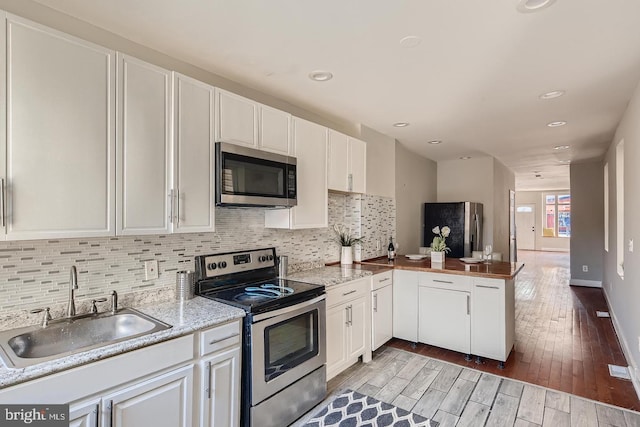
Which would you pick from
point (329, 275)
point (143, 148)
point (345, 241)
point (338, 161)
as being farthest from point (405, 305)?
point (143, 148)

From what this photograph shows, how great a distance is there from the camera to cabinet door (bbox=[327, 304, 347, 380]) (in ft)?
8.83

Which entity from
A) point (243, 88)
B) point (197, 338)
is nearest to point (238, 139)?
point (243, 88)

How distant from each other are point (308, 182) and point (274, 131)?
1.81 ft

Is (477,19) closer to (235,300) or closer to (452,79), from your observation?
(452,79)

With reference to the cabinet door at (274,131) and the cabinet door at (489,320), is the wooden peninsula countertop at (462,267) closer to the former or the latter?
the cabinet door at (489,320)

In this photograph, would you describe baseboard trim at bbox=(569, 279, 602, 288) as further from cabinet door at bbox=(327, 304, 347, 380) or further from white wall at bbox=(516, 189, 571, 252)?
white wall at bbox=(516, 189, 571, 252)

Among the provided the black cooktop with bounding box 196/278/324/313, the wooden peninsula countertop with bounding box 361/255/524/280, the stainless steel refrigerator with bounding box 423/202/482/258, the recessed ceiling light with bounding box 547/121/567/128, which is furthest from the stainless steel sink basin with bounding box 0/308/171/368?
the stainless steel refrigerator with bounding box 423/202/482/258

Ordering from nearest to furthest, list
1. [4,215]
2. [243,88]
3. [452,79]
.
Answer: [4,215], [452,79], [243,88]

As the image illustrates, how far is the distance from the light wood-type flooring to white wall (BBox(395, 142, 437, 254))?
2046 mm

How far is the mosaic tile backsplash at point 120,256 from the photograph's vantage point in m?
1.63

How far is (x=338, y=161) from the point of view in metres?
3.25

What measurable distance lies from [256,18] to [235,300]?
1636mm

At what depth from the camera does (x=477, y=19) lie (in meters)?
1.77

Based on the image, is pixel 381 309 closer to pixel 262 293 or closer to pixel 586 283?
pixel 262 293
